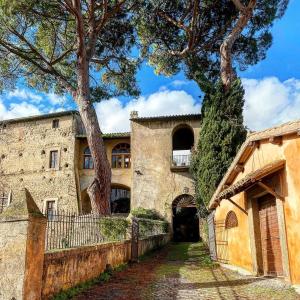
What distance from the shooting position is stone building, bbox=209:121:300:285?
23.6ft

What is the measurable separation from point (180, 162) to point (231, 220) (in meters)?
13.8

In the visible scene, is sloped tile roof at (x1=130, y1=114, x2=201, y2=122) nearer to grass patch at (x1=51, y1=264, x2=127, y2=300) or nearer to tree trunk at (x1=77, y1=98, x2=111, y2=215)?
tree trunk at (x1=77, y1=98, x2=111, y2=215)

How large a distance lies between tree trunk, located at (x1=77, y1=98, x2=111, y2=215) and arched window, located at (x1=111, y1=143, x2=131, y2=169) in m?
11.4

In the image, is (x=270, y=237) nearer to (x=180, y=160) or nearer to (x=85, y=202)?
(x=180, y=160)

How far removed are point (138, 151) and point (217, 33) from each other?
385 inches

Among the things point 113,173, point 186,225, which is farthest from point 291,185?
point 113,173

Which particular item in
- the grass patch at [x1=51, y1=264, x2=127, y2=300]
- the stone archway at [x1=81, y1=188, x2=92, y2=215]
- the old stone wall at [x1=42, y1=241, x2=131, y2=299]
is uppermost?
the stone archway at [x1=81, y1=188, x2=92, y2=215]

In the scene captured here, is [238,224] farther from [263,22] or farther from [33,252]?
[263,22]

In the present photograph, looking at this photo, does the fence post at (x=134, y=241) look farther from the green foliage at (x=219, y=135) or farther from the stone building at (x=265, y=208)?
the green foliage at (x=219, y=135)

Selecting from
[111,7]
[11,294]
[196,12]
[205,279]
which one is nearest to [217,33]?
[196,12]

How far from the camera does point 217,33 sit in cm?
2133

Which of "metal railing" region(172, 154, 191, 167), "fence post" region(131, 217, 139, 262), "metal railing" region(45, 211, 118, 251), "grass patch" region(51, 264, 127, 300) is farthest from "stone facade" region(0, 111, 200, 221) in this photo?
"grass patch" region(51, 264, 127, 300)

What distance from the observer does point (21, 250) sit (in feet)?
17.7

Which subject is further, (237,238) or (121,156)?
(121,156)
